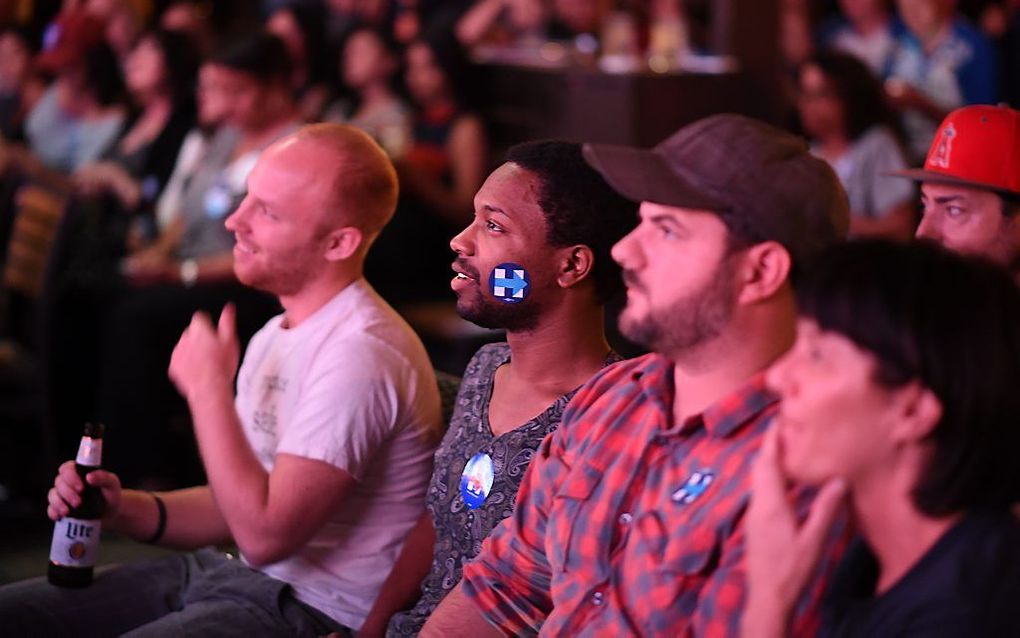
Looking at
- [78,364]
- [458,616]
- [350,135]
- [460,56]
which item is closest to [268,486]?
[458,616]

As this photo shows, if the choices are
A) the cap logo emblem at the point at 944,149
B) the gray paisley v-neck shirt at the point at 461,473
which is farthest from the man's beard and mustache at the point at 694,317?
the cap logo emblem at the point at 944,149

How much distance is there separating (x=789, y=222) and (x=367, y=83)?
458 centimetres

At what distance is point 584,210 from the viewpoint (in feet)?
7.13

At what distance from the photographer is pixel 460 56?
5.46 metres

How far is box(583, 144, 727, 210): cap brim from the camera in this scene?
1707 millimetres

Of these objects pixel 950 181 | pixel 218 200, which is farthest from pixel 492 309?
pixel 218 200

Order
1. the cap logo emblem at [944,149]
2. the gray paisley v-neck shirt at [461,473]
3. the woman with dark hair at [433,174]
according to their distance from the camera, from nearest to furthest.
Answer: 1. the gray paisley v-neck shirt at [461,473]
2. the cap logo emblem at [944,149]
3. the woman with dark hair at [433,174]

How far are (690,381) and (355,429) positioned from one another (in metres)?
0.71

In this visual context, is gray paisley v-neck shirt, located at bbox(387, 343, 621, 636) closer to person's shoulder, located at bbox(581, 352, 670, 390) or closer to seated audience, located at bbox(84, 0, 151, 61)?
person's shoulder, located at bbox(581, 352, 670, 390)

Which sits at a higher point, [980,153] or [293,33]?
[980,153]

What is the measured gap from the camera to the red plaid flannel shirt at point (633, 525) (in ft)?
5.28

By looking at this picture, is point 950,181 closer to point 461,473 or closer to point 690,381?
point 690,381

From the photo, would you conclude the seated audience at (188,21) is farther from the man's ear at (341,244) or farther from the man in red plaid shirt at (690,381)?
the man in red plaid shirt at (690,381)

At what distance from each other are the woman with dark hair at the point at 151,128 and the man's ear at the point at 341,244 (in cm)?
288
